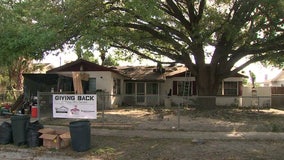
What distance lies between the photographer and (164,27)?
20953 mm

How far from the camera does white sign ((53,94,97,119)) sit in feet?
45.8

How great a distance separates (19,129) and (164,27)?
1158cm

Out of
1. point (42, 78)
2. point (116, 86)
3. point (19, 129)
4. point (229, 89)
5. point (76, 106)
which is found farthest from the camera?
point (229, 89)

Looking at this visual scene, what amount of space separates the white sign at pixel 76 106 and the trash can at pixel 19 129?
2.53 metres

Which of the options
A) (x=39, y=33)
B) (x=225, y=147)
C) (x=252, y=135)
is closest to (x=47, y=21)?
(x=39, y=33)

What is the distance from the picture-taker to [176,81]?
34406 mm

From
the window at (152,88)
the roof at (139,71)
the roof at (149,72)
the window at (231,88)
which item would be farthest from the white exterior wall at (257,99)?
the window at (152,88)

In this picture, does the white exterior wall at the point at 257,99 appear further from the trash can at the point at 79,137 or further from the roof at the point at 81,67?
the trash can at the point at 79,137

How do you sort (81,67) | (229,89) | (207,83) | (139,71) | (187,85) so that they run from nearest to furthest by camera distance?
(207,83) → (81,67) → (229,89) → (187,85) → (139,71)

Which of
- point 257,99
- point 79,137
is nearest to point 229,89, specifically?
point 257,99

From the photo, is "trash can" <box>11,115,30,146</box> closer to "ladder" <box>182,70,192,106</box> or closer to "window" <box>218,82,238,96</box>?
"ladder" <box>182,70,192,106</box>

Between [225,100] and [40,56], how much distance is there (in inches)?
874

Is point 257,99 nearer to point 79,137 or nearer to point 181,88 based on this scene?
point 181,88

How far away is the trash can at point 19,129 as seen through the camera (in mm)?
11883
